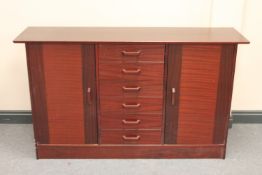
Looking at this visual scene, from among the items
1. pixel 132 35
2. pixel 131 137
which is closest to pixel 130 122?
pixel 131 137

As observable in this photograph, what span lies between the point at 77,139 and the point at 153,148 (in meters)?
0.53

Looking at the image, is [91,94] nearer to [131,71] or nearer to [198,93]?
[131,71]

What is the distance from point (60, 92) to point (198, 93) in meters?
0.90

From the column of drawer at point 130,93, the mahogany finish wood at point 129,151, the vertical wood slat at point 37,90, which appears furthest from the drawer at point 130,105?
the vertical wood slat at point 37,90

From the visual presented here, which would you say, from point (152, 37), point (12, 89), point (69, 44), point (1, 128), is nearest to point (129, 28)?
point (152, 37)

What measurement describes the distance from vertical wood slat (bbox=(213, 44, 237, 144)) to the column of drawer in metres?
0.38

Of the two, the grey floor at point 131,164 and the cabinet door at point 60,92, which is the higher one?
the cabinet door at point 60,92

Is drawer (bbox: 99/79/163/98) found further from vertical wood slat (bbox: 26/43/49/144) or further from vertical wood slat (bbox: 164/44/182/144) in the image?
vertical wood slat (bbox: 26/43/49/144)

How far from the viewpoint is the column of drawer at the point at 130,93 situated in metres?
2.09

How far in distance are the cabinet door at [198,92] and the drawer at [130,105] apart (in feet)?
0.26

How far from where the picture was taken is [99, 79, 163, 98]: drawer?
216cm

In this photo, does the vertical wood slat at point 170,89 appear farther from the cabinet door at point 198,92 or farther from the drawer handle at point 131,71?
the drawer handle at point 131,71

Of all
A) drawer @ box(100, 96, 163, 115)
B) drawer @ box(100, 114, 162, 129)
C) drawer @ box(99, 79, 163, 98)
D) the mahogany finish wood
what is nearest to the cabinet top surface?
drawer @ box(99, 79, 163, 98)

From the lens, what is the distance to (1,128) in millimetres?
2736
